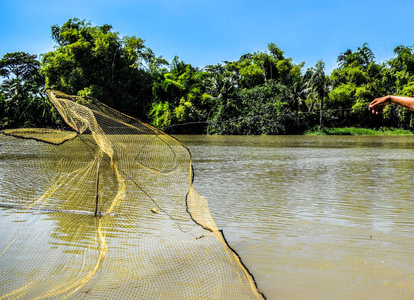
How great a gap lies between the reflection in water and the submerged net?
385mm

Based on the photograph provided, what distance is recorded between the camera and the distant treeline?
133 feet

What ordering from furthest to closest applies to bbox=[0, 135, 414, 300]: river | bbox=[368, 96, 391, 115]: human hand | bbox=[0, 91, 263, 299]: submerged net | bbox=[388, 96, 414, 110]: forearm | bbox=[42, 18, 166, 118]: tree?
1. bbox=[42, 18, 166, 118]: tree
2. bbox=[0, 135, 414, 300]: river
3. bbox=[0, 91, 263, 299]: submerged net
4. bbox=[368, 96, 391, 115]: human hand
5. bbox=[388, 96, 414, 110]: forearm

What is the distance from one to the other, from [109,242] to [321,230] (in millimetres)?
2572

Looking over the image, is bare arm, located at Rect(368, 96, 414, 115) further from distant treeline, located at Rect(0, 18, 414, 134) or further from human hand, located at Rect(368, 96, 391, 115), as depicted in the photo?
distant treeline, located at Rect(0, 18, 414, 134)

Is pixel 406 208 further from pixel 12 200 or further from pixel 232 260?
pixel 12 200

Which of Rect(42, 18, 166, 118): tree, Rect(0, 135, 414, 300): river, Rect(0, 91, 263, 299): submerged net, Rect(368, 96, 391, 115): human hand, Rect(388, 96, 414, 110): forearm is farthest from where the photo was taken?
Rect(42, 18, 166, 118): tree

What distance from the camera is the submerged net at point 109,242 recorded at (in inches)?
130

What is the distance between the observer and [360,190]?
26.4 feet

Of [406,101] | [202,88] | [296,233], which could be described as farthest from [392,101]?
[202,88]

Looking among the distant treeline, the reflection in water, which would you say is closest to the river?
the reflection in water

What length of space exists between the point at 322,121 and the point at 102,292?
44943 millimetres

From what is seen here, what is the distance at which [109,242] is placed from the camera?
4.50m

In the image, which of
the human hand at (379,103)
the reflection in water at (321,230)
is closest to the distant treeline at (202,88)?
the reflection in water at (321,230)

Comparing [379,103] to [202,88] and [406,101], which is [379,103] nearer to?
[406,101]
